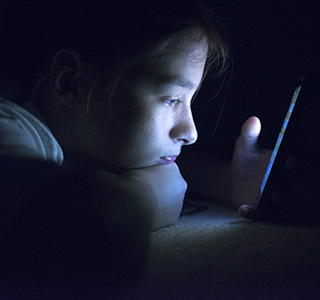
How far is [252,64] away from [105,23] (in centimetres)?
43

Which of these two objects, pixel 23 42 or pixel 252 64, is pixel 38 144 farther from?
pixel 252 64

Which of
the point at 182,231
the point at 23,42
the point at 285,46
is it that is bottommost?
the point at 182,231

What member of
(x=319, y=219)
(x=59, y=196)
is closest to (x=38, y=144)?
(x=59, y=196)

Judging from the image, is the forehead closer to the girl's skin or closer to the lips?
the girl's skin

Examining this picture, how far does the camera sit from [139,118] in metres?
0.64

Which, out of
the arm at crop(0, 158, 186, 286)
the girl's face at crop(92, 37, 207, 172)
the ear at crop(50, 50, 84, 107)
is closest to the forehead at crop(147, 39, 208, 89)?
the girl's face at crop(92, 37, 207, 172)

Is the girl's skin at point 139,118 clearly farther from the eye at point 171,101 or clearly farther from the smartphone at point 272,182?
the smartphone at point 272,182

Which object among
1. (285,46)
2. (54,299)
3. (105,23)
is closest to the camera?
(54,299)

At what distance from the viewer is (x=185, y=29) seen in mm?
637

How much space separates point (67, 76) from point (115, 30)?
0.37 ft

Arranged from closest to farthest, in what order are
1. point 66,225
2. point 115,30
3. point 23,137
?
point 66,225, point 23,137, point 115,30

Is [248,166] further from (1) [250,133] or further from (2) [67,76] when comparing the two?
(2) [67,76]

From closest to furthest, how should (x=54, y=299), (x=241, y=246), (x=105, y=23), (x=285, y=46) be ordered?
(x=54, y=299) → (x=241, y=246) → (x=105, y=23) → (x=285, y=46)

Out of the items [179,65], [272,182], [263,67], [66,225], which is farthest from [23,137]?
[263,67]
